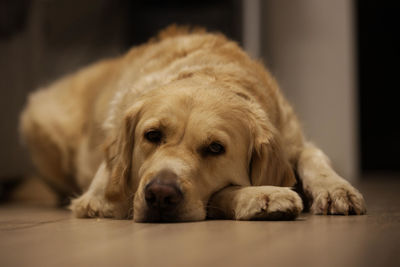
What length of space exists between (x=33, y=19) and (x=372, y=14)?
4.97 m

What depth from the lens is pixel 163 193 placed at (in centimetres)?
268

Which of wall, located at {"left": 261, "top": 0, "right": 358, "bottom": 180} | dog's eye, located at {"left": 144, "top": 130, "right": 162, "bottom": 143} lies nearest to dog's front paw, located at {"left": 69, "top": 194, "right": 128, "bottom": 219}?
dog's eye, located at {"left": 144, "top": 130, "right": 162, "bottom": 143}

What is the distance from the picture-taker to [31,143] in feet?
17.8

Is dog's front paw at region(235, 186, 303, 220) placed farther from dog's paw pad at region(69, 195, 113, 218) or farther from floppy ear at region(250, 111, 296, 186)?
dog's paw pad at region(69, 195, 113, 218)

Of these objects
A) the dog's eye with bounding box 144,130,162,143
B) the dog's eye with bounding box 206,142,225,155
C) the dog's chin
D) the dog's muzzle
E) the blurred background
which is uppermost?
the blurred background

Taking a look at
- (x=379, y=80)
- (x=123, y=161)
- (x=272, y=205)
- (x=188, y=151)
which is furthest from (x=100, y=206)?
(x=379, y=80)

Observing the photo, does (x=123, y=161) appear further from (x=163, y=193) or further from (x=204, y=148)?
(x=163, y=193)

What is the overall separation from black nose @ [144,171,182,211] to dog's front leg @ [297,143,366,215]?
0.79m

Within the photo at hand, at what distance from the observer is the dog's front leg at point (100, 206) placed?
10.7 feet

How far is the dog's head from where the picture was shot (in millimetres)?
2727

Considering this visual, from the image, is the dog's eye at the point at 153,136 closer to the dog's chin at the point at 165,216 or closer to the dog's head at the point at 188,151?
the dog's head at the point at 188,151

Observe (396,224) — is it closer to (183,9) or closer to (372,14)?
(183,9)

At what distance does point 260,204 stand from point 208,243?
2.33ft

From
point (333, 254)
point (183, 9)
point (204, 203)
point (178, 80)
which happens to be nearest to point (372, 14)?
point (183, 9)
